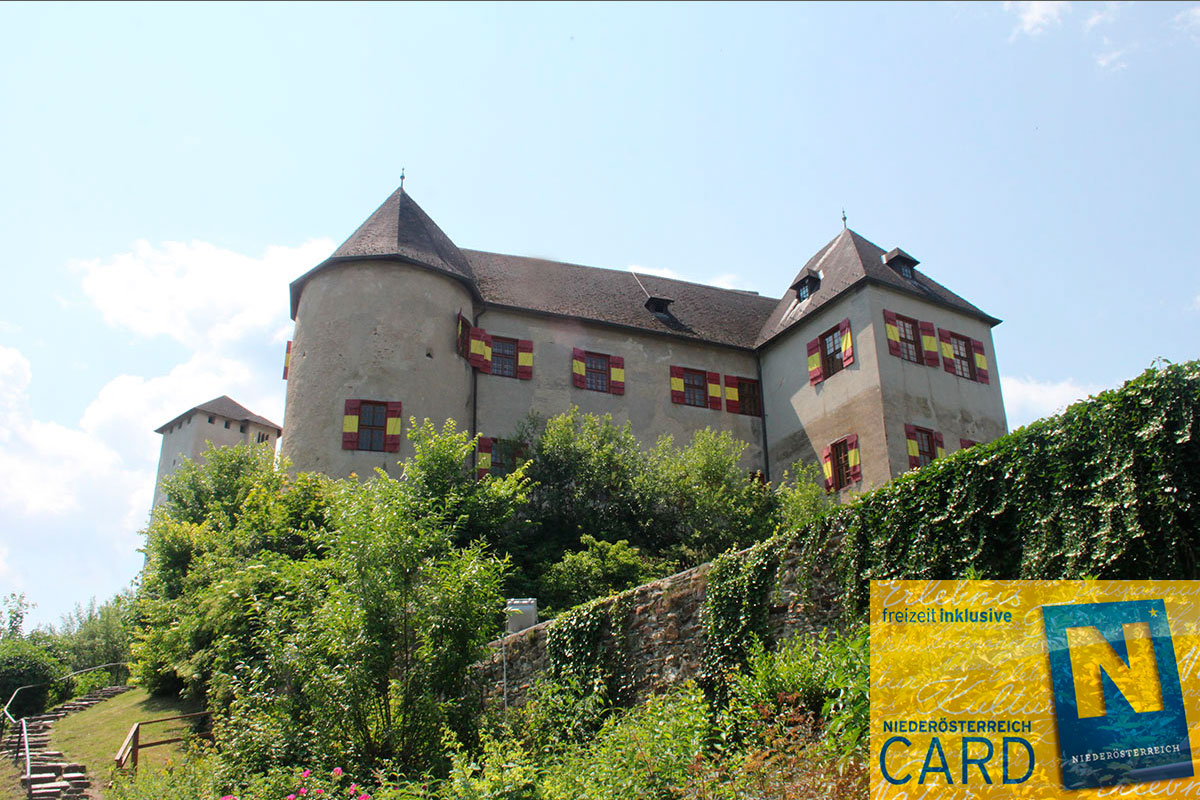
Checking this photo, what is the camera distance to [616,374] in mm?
24359

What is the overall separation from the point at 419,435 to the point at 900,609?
12.1 m

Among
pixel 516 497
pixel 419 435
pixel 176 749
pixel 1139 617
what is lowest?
pixel 176 749

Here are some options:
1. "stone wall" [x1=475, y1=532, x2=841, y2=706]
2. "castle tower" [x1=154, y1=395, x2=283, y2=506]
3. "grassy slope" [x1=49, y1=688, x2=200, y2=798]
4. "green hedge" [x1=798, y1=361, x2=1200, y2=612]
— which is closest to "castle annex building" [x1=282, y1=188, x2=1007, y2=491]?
"grassy slope" [x1=49, y1=688, x2=200, y2=798]

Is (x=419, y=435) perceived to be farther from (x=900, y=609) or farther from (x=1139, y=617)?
(x=1139, y=617)

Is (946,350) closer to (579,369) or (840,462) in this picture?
(840,462)

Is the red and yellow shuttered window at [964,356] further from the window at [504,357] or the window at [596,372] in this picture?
the window at [504,357]

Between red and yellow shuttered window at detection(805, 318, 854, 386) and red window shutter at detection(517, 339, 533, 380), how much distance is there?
7.33 m

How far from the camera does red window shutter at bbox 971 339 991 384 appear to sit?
931 inches

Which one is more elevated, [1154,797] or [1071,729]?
[1071,729]

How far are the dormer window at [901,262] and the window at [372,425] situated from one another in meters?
13.5

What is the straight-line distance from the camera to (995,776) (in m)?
5.48

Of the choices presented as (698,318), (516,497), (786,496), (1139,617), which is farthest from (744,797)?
(698,318)

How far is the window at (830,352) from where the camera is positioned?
23172 millimetres

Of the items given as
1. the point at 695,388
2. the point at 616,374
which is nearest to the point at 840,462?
the point at 695,388
